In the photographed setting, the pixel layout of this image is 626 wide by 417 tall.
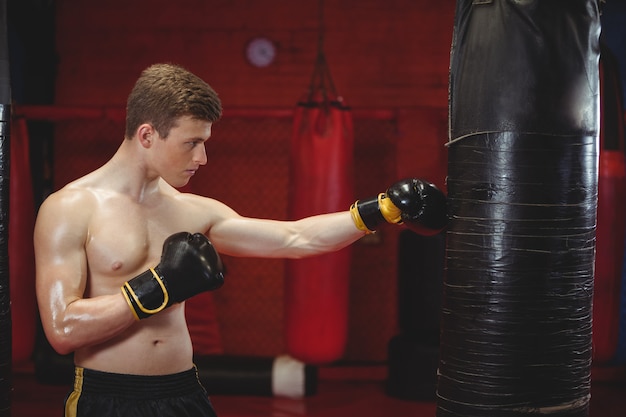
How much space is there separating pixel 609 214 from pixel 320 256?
1.72 meters

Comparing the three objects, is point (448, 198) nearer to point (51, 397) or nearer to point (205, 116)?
point (205, 116)

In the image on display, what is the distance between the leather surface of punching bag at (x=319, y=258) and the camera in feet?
16.0

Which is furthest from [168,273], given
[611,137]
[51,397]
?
[51,397]

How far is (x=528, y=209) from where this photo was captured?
2.19 meters

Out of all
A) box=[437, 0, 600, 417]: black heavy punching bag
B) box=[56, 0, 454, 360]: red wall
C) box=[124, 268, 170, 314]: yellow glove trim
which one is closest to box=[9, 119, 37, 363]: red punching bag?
box=[56, 0, 454, 360]: red wall

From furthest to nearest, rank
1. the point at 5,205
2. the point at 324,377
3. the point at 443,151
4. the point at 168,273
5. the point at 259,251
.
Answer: the point at 324,377, the point at 443,151, the point at 259,251, the point at 5,205, the point at 168,273

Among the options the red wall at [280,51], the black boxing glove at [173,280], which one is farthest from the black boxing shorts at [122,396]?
the red wall at [280,51]

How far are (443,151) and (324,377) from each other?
2014 mm

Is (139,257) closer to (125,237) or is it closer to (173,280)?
(125,237)

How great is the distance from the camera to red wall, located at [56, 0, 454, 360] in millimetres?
6191

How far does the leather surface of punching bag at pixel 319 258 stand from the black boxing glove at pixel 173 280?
8.68 feet

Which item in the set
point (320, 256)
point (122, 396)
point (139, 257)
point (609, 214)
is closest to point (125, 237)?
point (139, 257)

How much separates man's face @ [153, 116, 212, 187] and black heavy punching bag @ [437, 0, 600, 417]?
32.8 inches

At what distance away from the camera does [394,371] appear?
5.43 m
